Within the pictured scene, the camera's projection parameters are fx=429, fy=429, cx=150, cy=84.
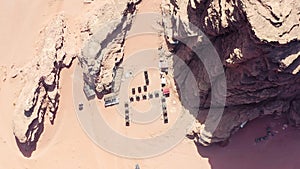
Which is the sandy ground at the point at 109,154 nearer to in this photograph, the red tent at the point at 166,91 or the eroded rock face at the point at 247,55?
the eroded rock face at the point at 247,55

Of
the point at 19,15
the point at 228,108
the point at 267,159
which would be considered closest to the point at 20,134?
the point at 19,15

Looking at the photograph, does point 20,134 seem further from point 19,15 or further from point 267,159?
point 267,159

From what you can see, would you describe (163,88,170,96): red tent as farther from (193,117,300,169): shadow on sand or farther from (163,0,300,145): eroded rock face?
(193,117,300,169): shadow on sand

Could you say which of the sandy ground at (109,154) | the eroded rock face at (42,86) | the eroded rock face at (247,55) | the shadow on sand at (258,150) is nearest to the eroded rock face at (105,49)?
the sandy ground at (109,154)

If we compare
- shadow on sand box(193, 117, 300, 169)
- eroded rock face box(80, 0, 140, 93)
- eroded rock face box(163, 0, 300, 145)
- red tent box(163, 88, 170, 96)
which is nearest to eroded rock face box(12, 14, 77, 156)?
eroded rock face box(80, 0, 140, 93)

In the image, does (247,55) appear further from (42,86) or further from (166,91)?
(42,86)
